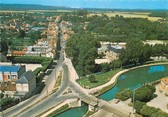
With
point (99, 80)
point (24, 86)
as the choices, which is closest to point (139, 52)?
point (99, 80)

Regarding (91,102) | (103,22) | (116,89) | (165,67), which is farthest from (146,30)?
(91,102)

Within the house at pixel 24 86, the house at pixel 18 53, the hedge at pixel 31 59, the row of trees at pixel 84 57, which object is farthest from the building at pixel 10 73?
the house at pixel 18 53

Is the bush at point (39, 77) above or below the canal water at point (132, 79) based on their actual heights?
above

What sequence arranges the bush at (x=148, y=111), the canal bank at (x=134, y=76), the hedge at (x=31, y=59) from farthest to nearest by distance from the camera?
the hedge at (x=31, y=59)
the canal bank at (x=134, y=76)
the bush at (x=148, y=111)

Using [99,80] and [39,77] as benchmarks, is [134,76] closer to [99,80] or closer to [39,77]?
[99,80]

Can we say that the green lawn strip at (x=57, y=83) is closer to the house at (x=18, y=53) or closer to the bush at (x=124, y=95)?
the bush at (x=124, y=95)

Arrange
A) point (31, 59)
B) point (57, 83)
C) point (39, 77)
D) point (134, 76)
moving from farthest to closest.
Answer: point (31, 59)
point (134, 76)
point (39, 77)
point (57, 83)

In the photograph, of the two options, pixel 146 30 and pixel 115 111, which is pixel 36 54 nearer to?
pixel 115 111

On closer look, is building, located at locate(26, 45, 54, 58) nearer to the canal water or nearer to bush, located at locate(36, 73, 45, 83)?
bush, located at locate(36, 73, 45, 83)

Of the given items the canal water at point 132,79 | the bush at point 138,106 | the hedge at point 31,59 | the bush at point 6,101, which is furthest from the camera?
the hedge at point 31,59
